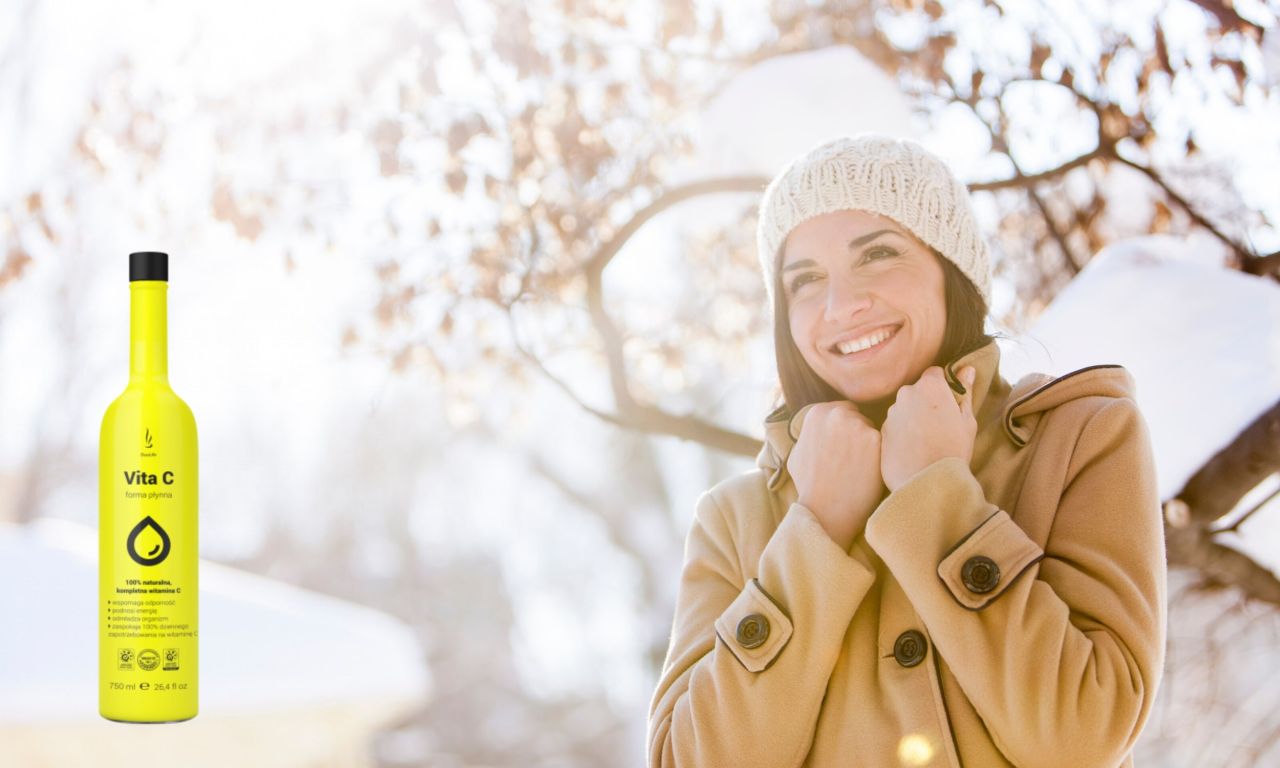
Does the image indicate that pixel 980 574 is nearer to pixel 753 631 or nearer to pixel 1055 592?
pixel 1055 592

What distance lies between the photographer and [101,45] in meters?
4.95

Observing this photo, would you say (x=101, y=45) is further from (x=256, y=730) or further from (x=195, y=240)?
(x=256, y=730)

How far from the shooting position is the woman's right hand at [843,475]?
4.43ft

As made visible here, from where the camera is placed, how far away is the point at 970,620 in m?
1.20

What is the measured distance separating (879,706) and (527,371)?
102 inches

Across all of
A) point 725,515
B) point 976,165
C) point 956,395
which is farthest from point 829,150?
point 976,165

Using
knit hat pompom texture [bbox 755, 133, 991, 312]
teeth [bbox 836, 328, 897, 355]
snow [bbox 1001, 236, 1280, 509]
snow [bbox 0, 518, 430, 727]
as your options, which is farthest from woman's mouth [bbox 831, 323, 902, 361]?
snow [bbox 0, 518, 430, 727]

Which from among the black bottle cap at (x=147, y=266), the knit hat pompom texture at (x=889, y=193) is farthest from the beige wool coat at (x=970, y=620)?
the black bottle cap at (x=147, y=266)

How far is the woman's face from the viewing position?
142cm

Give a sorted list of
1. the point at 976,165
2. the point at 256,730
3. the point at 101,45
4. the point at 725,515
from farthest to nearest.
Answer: the point at 101,45 < the point at 976,165 < the point at 256,730 < the point at 725,515

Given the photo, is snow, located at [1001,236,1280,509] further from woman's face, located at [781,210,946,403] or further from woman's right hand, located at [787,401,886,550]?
woman's right hand, located at [787,401,886,550]

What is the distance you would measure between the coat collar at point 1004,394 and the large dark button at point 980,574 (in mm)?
209

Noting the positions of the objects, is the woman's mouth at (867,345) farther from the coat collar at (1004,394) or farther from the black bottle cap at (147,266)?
the black bottle cap at (147,266)

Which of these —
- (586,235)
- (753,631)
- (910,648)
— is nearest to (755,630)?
(753,631)
